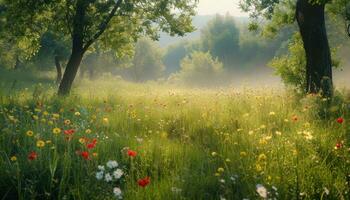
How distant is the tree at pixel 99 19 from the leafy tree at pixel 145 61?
59995 mm

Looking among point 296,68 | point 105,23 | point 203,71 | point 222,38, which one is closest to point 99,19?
point 105,23

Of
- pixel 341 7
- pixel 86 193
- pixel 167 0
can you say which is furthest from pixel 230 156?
pixel 167 0

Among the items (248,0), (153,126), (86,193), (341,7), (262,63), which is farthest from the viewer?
(262,63)

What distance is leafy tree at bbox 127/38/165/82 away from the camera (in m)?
77.4

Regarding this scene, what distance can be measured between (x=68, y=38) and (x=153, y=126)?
11.3 metres

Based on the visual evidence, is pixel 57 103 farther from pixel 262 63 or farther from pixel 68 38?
pixel 262 63

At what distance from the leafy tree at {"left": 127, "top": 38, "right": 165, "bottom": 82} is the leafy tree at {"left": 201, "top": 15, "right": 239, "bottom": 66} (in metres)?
11.2

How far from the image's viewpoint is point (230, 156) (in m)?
4.60

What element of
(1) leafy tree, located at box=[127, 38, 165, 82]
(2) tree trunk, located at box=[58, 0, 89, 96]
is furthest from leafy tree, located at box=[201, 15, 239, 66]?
(2) tree trunk, located at box=[58, 0, 89, 96]

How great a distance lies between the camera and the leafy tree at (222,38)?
2960 inches

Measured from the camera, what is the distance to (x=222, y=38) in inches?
2982

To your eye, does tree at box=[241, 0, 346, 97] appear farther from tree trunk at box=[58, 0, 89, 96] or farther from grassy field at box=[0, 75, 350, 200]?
tree trunk at box=[58, 0, 89, 96]

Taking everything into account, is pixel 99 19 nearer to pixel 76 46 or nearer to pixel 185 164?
pixel 76 46

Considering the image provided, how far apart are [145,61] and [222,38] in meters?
16.9
